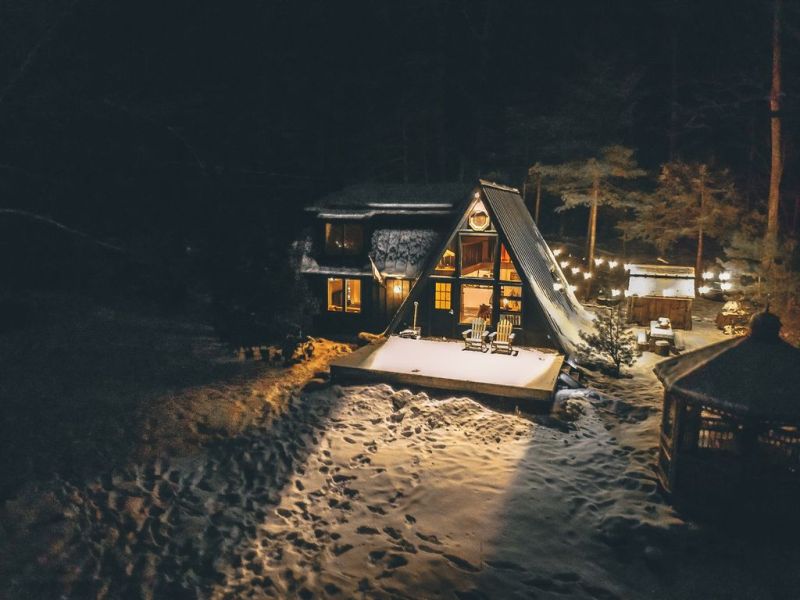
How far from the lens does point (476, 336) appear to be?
54.6ft

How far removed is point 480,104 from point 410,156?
5.62 meters

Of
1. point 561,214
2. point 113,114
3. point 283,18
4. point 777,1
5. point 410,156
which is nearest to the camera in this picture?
point 113,114

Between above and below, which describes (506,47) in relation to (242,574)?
above

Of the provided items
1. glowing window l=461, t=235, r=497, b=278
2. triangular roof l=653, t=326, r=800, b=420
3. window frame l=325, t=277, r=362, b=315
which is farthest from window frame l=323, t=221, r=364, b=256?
triangular roof l=653, t=326, r=800, b=420

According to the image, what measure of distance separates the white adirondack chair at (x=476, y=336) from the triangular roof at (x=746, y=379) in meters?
7.49

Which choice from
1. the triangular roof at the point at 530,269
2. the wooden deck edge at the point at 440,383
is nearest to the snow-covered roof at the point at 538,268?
the triangular roof at the point at 530,269

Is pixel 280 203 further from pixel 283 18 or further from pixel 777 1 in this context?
pixel 777 1

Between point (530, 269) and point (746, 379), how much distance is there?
888 centimetres

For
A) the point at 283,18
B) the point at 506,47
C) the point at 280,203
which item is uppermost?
the point at 506,47

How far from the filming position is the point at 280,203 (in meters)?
22.1

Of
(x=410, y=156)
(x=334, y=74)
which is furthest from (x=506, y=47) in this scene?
(x=334, y=74)

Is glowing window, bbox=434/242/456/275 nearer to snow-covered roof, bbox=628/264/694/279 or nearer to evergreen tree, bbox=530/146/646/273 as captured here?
snow-covered roof, bbox=628/264/694/279

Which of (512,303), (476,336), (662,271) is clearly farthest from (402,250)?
(662,271)

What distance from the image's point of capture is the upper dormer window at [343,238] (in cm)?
1927
